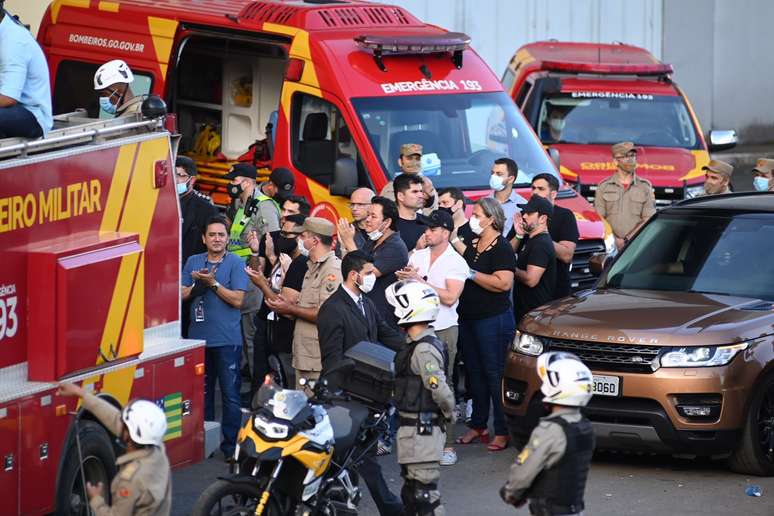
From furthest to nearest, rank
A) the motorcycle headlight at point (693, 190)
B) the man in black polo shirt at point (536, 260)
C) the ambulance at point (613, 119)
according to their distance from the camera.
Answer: the ambulance at point (613, 119) < the motorcycle headlight at point (693, 190) < the man in black polo shirt at point (536, 260)

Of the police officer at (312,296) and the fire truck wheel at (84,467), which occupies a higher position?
the police officer at (312,296)

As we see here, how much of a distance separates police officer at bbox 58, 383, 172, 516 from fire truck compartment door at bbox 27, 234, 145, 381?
80 centimetres

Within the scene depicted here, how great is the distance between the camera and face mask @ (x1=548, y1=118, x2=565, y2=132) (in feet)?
59.4

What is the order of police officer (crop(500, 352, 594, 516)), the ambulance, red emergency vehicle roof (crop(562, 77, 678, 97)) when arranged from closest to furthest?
police officer (crop(500, 352, 594, 516)) < the ambulance < red emergency vehicle roof (crop(562, 77, 678, 97))

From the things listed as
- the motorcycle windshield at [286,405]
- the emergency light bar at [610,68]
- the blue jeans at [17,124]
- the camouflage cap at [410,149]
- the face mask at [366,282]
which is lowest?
the motorcycle windshield at [286,405]

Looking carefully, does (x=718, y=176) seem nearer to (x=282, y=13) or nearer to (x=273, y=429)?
(x=282, y=13)

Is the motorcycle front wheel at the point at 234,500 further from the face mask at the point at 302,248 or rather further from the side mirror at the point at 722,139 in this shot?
the side mirror at the point at 722,139

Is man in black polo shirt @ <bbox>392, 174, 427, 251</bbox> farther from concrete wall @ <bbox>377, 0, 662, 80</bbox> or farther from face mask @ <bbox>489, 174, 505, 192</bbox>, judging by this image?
concrete wall @ <bbox>377, 0, 662, 80</bbox>

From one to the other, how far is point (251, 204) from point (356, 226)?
55.8 inches

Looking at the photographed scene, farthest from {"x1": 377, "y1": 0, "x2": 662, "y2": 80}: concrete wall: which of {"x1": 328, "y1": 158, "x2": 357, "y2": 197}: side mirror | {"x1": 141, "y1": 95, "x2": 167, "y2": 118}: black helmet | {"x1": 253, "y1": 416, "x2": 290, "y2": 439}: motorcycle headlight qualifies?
{"x1": 253, "y1": 416, "x2": 290, "y2": 439}: motorcycle headlight

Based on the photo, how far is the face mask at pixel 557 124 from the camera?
18.1 metres

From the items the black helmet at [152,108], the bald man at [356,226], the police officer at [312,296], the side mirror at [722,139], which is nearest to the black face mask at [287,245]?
the bald man at [356,226]

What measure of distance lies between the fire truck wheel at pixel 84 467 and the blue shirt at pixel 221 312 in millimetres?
2356

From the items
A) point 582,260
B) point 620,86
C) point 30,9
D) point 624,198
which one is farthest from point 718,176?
point 30,9
